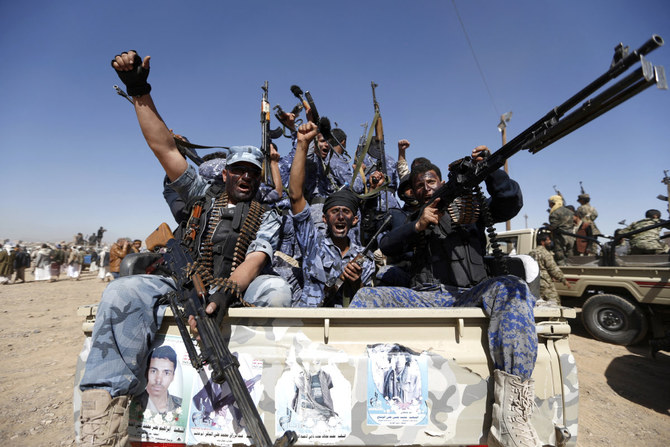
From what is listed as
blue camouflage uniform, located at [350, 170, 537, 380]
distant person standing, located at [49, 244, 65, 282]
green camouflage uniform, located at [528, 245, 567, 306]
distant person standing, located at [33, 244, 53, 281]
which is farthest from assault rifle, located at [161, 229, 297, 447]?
distant person standing, located at [33, 244, 53, 281]

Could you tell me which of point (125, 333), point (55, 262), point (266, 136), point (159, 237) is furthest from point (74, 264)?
point (125, 333)

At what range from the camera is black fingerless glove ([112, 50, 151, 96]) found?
1.97 meters

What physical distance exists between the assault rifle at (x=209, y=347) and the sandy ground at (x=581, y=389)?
2.38m

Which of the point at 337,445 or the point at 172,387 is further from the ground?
the point at 172,387

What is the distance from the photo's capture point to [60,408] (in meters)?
3.43

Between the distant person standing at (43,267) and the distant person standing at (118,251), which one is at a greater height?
the distant person standing at (118,251)

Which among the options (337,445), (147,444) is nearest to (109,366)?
(147,444)

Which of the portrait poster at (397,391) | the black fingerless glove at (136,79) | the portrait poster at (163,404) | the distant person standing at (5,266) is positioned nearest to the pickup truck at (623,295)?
the portrait poster at (397,391)

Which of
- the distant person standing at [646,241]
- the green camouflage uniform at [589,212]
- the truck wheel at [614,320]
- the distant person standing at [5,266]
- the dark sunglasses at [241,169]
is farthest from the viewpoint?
the distant person standing at [5,266]

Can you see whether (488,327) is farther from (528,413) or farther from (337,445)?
(337,445)

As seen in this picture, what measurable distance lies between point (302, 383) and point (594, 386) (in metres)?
4.65

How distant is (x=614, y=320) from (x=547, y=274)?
4.21 ft

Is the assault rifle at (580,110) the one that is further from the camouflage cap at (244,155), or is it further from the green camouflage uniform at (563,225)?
the green camouflage uniform at (563,225)

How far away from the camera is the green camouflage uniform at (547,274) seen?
5.97 metres
